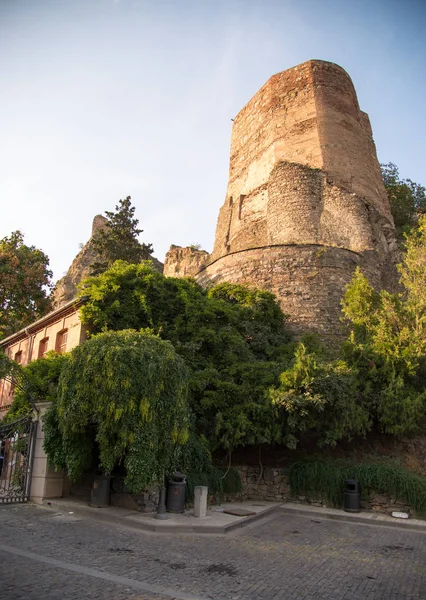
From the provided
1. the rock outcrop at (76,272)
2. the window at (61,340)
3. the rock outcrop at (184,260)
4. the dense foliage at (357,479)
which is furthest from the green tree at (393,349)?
the rock outcrop at (76,272)

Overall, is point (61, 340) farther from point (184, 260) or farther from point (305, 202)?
point (184, 260)

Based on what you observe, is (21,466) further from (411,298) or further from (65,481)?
(411,298)

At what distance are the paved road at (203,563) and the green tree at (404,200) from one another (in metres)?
24.0

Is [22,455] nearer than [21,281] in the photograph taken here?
Yes

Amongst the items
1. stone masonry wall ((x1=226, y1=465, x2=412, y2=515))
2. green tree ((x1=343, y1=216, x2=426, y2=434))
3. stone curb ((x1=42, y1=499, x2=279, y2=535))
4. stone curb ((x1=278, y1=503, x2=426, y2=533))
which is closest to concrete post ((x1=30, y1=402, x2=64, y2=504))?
stone curb ((x1=42, y1=499, x2=279, y2=535))

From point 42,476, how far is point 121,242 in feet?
63.0

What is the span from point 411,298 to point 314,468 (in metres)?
6.96

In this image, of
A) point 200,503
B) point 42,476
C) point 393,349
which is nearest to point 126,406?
point 200,503

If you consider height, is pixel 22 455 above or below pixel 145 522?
above

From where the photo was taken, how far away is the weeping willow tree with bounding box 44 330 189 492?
29.2 feet

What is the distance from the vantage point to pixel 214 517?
381 inches

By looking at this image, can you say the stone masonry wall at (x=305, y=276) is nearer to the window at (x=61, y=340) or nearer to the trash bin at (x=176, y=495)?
the window at (x=61, y=340)

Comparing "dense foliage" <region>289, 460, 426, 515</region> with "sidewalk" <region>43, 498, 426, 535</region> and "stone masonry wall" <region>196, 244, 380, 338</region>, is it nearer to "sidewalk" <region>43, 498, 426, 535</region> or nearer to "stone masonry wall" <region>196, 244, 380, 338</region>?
"sidewalk" <region>43, 498, 426, 535</region>

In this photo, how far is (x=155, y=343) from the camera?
10039 mm
